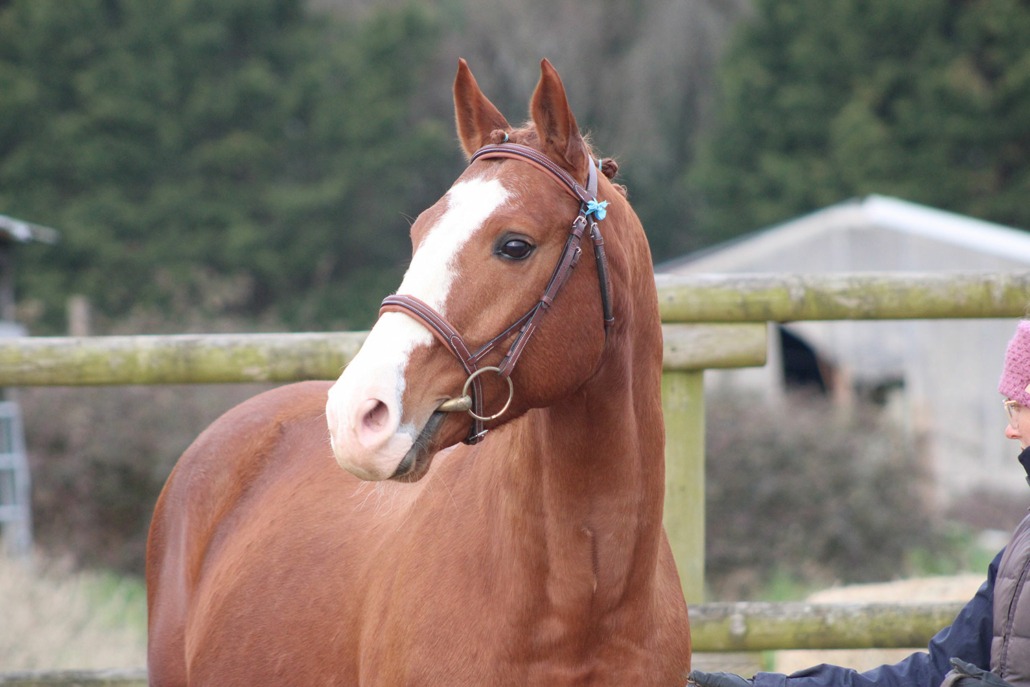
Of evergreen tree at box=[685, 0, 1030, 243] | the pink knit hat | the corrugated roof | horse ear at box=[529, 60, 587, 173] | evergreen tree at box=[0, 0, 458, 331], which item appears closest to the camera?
horse ear at box=[529, 60, 587, 173]

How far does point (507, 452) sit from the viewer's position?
2.61m

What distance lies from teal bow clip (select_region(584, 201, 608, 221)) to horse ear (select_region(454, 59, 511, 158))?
0.96 feet

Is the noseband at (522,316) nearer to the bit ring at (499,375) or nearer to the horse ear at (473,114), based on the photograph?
the bit ring at (499,375)

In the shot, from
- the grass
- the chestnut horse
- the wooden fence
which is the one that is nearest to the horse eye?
the chestnut horse

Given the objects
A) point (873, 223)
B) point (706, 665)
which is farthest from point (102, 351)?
point (873, 223)

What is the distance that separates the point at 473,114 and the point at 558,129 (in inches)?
10.9

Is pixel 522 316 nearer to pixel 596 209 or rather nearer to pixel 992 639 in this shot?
pixel 596 209

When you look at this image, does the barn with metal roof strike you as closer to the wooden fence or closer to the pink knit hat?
the wooden fence

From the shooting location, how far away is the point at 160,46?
25188 millimetres

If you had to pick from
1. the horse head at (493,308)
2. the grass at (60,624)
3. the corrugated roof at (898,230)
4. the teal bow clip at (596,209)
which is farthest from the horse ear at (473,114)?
the corrugated roof at (898,230)

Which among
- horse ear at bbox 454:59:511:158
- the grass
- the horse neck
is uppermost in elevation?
horse ear at bbox 454:59:511:158

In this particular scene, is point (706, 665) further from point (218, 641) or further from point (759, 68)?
point (759, 68)

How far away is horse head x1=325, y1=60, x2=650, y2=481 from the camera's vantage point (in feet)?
7.03

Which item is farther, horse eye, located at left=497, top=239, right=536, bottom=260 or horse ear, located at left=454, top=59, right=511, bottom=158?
horse ear, located at left=454, top=59, right=511, bottom=158
